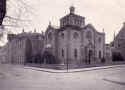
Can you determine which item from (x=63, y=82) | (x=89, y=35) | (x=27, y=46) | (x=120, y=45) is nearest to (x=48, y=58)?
(x=89, y=35)

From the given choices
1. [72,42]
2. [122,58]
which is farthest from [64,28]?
[122,58]

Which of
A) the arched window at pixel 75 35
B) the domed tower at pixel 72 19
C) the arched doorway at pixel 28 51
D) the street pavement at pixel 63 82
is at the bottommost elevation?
the street pavement at pixel 63 82

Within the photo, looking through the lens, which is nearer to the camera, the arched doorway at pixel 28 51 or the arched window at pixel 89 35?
the arched window at pixel 89 35

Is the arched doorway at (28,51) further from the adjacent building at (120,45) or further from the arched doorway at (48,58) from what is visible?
the adjacent building at (120,45)

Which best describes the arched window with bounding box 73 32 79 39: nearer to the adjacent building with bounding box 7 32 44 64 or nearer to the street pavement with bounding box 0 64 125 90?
the adjacent building with bounding box 7 32 44 64

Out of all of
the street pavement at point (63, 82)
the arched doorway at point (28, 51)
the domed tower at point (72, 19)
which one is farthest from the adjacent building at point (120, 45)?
the street pavement at point (63, 82)

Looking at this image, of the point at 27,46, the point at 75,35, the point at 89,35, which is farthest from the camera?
the point at 27,46

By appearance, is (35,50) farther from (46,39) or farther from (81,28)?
(81,28)

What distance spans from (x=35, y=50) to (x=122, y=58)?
3086 cm

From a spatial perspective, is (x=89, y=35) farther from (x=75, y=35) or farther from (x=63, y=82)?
(x=63, y=82)

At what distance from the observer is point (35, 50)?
165ft

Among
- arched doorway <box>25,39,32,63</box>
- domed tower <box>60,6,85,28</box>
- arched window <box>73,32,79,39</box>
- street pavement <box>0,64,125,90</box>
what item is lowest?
street pavement <box>0,64,125,90</box>

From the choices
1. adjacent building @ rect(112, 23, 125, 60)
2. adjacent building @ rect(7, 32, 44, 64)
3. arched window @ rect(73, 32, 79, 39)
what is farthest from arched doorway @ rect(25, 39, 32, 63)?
adjacent building @ rect(112, 23, 125, 60)

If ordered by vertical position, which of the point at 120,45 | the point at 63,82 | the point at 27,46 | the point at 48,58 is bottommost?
the point at 63,82
